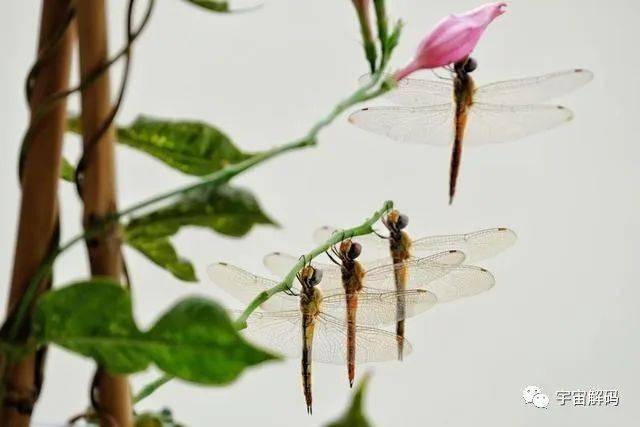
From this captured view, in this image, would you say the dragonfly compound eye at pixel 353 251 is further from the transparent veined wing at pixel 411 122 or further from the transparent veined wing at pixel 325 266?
the transparent veined wing at pixel 411 122

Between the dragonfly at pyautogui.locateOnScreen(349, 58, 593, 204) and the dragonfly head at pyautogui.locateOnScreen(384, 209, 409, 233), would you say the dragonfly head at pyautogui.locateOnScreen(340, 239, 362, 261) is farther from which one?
the dragonfly at pyautogui.locateOnScreen(349, 58, 593, 204)

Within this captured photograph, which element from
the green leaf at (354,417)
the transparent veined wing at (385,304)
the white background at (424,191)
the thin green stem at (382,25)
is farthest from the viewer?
the white background at (424,191)

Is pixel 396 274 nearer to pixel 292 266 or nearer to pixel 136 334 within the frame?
pixel 292 266

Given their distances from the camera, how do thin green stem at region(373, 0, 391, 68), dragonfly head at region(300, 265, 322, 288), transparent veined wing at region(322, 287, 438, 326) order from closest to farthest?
thin green stem at region(373, 0, 391, 68) → dragonfly head at region(300, 265, 322, 288) → transparent veined wing at region(322, 287, 438, 326)


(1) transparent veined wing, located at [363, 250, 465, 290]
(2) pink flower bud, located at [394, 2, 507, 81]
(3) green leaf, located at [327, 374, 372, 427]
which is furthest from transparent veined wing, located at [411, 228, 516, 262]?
(3) green leaf, located at [327, 374, 372, 427]

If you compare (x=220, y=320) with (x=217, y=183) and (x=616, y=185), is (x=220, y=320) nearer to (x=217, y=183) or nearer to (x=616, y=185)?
(x=217, y=183)

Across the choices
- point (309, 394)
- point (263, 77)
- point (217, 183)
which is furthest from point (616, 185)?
point (217, 183)

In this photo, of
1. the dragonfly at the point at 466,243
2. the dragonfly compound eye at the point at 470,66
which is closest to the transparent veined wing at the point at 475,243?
the dragonfly at the point at 466,243

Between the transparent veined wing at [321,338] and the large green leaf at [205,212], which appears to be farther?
the transparent veined wing at [321,338]
